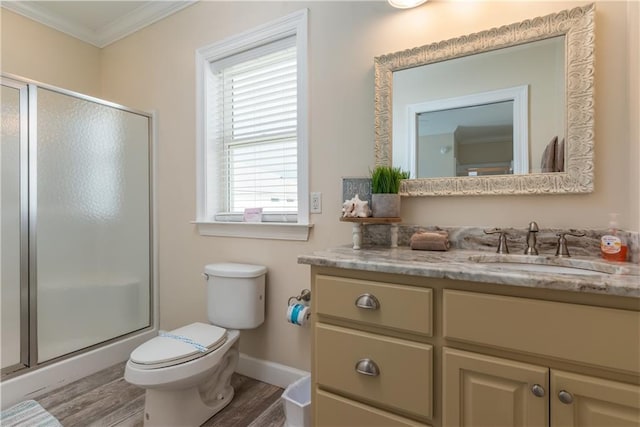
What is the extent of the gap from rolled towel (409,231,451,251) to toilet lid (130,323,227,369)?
3.57ft

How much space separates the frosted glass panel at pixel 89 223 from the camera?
6.31 feet

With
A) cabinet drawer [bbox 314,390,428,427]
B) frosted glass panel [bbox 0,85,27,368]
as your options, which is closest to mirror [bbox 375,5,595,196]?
cabinet drawer [bbox 314,390,428,427]

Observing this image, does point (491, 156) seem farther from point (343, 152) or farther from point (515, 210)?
point (343, 152)

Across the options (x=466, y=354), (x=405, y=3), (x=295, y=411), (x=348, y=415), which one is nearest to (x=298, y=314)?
(x=295, y=411)

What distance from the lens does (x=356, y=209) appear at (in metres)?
1.41

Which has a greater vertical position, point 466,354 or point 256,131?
point 256,131

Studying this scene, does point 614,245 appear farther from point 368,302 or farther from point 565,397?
point 368,302

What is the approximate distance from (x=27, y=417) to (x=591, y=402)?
2.39m

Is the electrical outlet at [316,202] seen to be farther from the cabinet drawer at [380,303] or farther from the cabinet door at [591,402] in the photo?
the cabinet door at [591,402]

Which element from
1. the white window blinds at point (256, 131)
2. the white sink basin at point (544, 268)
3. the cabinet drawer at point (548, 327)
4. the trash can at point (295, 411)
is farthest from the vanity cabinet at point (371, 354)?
the white window blinds at point (256, 131)

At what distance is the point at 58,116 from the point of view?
6.49 ft

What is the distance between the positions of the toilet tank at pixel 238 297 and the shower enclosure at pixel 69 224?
3.08 feet

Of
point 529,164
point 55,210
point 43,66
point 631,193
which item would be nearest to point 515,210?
point 529,164

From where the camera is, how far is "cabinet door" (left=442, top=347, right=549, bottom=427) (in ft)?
2.70
